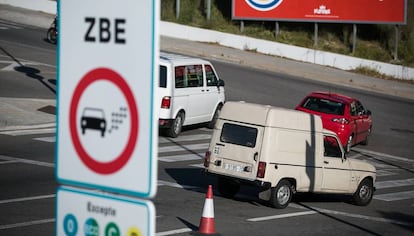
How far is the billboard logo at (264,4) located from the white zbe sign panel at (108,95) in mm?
43719

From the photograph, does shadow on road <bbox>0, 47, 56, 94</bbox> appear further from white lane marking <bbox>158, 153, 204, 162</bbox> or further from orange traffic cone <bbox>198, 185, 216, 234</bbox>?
orange traffic cone <bbox>198, 185, 216, 234</bbox>

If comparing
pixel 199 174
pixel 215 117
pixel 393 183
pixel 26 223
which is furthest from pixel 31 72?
pixel 26 223

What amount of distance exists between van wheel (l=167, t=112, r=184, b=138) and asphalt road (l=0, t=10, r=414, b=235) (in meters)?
0.21

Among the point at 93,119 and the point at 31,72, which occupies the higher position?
the point at 93,119

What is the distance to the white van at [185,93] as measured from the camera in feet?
82.1

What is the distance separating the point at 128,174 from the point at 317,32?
45.6 m

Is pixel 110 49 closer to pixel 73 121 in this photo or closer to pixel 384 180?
pixel 73 121

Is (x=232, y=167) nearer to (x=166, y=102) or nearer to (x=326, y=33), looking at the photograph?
(x=166, y=102)

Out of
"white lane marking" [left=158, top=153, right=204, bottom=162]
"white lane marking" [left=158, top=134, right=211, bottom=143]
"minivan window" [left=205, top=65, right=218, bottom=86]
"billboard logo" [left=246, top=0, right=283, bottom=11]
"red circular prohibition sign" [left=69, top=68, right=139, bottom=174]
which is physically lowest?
"white lane marking" [left=158, top=153, right=204, bottom=162]

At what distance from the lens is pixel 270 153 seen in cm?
1756

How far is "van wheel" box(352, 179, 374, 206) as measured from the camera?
19.7 m

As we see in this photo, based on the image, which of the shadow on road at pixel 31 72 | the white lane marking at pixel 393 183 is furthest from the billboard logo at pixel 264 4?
the white lane marking at pixel 393 183

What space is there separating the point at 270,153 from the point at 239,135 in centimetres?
83

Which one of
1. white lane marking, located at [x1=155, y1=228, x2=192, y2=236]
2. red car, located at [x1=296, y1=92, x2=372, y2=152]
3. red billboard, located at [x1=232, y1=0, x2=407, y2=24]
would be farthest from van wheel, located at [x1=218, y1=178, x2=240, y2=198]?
red billboard, located at [x1=232, y1=0, x2=407, y2=24]
